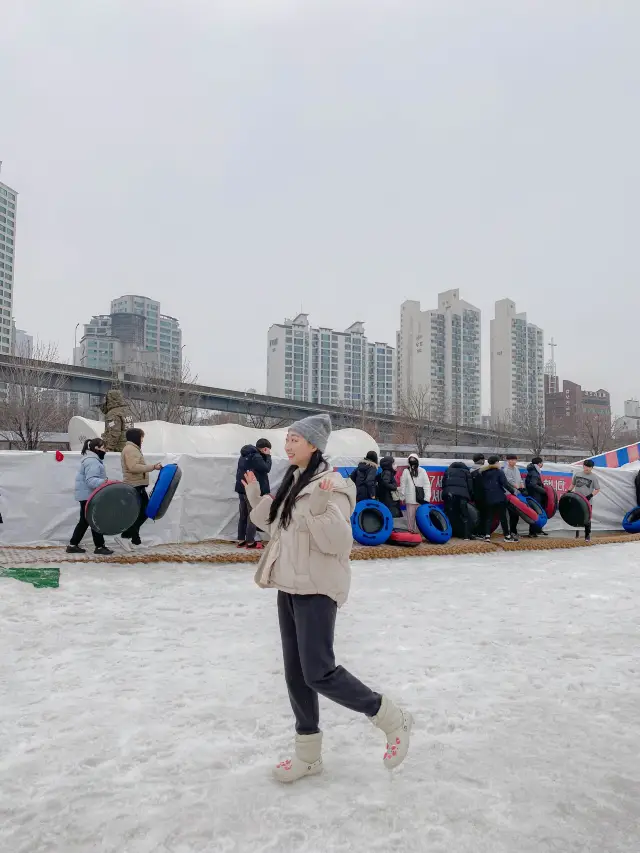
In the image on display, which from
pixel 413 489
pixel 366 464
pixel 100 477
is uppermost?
pixel 366 464

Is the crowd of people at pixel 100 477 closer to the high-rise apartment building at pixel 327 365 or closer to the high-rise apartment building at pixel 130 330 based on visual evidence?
the high-rise apartment building at pixel 327 365

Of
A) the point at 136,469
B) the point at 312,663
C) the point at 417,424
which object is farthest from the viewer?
the point at 417,424

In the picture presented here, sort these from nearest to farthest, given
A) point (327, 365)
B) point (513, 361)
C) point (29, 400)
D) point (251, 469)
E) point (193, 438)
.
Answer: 1. point (251, 469)
2. point (193, 438)
3. point (29, 400)
4. point (513, 361)
5. point (327, 365)

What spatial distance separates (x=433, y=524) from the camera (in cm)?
1222

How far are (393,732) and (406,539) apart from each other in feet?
26.9

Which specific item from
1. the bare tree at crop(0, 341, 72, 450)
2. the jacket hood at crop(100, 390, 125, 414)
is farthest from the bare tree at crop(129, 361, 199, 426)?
the jacket hood at crop(100, 390, 125, 414)

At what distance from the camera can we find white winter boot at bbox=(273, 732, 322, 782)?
3.05 metres

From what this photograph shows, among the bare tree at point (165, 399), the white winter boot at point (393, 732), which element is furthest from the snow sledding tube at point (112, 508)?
the bare tree at point (165, 399)

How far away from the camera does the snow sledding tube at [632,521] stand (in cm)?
1440

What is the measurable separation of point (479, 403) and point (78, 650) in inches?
4016

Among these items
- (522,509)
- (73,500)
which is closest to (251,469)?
(73,500)

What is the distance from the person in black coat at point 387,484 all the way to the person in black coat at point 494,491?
185cm

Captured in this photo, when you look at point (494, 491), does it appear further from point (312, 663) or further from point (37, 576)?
point (312, 663)

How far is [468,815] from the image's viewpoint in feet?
9.08
